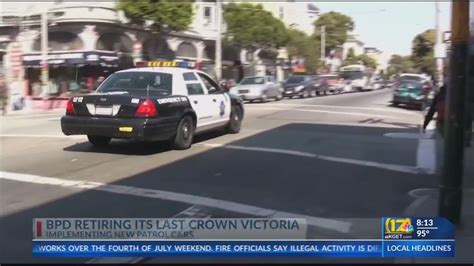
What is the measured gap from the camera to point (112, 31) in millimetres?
37719

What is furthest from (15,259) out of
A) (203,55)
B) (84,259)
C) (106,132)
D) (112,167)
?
(203,55)

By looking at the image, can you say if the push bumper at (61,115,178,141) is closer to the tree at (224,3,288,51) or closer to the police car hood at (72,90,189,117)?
the police car hood at (72,90,189,117)

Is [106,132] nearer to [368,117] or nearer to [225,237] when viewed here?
[225,237]

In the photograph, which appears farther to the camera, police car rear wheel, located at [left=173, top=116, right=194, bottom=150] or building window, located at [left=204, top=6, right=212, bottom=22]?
building window, located at [left=204, top=6, right=212, bottom=22]

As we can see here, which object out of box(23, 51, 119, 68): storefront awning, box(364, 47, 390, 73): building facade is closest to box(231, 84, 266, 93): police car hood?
box(23, 51, 119, 68): storefront awning

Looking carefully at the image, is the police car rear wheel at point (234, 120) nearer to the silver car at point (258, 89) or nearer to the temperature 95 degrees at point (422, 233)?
the temperature 95 degrees at point (422, 233)

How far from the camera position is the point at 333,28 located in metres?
92.9

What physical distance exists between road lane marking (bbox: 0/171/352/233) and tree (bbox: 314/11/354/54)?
85.7 m

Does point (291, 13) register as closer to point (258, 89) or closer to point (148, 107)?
point (258, 89)

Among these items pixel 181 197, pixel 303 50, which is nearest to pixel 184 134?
pixel 181 197

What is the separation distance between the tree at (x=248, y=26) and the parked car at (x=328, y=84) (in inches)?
271

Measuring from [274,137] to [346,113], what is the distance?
10198 mm

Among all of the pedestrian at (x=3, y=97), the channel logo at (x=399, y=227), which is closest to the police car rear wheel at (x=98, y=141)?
the channel logo at (x=399, y=227)

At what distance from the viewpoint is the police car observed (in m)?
10.2
